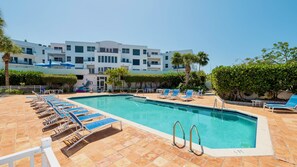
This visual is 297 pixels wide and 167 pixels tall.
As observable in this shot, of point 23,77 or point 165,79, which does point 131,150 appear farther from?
point 23,77

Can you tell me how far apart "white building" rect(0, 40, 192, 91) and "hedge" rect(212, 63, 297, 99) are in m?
15.9

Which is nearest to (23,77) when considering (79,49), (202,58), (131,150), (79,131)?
(79,49)

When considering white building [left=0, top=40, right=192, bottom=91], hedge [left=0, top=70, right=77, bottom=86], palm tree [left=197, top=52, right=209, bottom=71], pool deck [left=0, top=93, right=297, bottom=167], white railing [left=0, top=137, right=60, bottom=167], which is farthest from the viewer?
white building [left=0, top=40, right=192, bottom=91]

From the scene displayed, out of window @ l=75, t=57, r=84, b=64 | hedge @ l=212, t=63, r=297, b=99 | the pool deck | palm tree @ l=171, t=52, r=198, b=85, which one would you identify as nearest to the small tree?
palm tree @ l=171, t=52, r=198, b=85

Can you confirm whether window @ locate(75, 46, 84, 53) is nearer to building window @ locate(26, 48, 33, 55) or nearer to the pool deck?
building window @ locate(26, 48, 33, 55)

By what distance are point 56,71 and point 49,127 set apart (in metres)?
19.4

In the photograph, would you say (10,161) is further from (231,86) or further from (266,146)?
(231,86)

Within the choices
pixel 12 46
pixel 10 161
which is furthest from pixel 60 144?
pixel 12 46

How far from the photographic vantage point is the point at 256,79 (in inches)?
408

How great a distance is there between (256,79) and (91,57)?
30177mm

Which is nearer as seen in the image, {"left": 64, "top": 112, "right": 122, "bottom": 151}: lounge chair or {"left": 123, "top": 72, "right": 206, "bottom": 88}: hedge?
{"left": 64, "top": 112, "right": 122, "bottom": 151}: lounge chair

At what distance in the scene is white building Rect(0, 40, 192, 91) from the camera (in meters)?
25.2

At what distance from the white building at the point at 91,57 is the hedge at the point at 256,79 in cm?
1585

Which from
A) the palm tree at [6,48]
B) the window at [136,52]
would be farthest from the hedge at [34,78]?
the window at [136,52]
